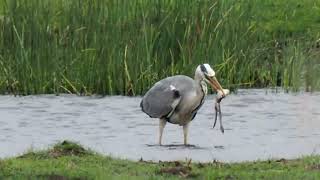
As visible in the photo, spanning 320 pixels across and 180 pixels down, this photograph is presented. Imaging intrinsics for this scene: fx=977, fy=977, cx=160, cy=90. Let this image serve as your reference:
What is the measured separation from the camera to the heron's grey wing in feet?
33.8

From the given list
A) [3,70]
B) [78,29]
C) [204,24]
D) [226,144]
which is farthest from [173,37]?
[226,144]

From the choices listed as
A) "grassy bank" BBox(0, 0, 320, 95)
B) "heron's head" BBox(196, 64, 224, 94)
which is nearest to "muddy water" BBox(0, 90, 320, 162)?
"grassy bank" BBox(0, 0, 320, 95)

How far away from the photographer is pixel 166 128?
1195 centimetres

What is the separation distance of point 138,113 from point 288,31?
19.9 ft

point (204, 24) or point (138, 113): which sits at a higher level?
point (204, 24)

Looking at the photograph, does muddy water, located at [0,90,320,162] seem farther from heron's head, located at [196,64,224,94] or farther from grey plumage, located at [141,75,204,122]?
heron's head, located at [196,64,224,94]

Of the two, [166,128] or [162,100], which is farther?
[166,128]

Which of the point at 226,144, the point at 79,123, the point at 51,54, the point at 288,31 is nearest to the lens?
the point at 226,144

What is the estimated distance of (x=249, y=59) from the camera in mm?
14914

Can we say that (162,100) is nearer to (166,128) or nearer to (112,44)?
(166,128)

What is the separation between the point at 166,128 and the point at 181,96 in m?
1.68

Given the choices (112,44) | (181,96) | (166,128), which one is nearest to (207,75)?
(181,96)

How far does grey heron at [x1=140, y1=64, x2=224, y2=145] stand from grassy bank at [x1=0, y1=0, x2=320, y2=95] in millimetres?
3501

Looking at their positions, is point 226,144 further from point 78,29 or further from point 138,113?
point 78,29
